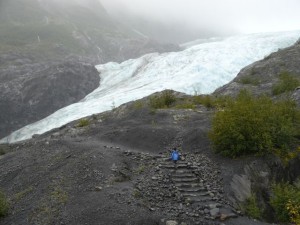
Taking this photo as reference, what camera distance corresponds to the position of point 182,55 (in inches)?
2032

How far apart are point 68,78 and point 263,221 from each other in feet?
163

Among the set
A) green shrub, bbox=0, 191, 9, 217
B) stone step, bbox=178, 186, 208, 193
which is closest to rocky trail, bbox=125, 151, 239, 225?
stone step, bbox=178, 186, 208, 193

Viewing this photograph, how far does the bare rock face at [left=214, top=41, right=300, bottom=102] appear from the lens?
2614 cm

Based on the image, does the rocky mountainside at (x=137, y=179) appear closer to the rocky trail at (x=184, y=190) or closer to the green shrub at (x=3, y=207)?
the rocky trail at (x=184, y=190)

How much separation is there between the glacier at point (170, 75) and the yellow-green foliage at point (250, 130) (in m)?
25.7

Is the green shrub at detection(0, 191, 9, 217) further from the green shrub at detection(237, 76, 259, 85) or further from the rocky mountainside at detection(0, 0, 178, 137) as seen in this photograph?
the rocky mountainside at detection(0, 0, 178, 137)

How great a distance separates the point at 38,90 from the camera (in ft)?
179

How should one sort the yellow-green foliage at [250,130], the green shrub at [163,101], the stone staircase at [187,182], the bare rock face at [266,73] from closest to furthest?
the stone staircase at [187,182] < the yellow-green foliage at [250,130] < the green shrub at [163,101] < the bare rock face at [266,73]

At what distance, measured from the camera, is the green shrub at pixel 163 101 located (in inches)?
880

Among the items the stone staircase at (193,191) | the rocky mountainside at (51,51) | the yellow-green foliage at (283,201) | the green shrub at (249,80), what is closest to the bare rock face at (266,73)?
the green shrub at (249,80)

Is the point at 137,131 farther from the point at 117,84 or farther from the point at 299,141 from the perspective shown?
the point at 117,84

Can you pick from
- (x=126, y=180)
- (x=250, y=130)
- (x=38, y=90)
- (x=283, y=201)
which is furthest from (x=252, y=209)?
(x=38, y=90)

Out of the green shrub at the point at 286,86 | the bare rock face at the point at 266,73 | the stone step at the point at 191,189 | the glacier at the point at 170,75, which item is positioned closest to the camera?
the stone step at the point at 191,189

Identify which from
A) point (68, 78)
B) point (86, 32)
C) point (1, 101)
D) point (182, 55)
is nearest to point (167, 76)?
point (182, 55)
